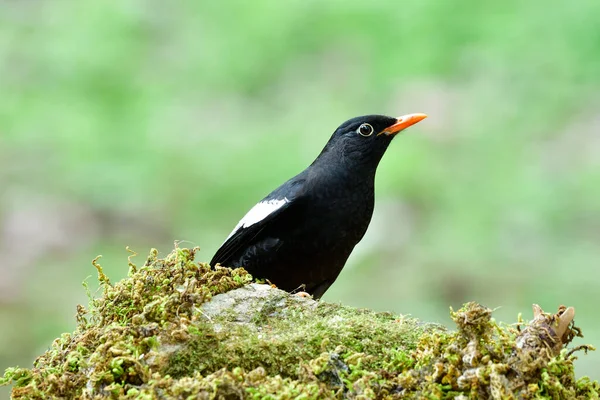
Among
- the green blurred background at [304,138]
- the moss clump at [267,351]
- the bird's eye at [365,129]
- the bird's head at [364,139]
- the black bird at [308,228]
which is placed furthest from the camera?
the green blurred background at [304,138]

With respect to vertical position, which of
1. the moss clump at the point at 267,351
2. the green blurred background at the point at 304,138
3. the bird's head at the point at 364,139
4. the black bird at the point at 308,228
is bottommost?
the moss clump at the point at 267,351

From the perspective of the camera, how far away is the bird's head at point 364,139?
5301mm

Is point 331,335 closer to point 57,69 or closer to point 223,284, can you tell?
point 223,284

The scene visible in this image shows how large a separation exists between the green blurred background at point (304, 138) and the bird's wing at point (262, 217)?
10.1 ft

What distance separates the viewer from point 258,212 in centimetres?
512

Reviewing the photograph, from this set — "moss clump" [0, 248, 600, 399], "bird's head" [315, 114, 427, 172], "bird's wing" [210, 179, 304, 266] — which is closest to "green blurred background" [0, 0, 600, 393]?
"bird's head" [315, 114, 427, 172]

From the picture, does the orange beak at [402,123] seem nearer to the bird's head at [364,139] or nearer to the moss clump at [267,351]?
the bird's head at [364,139]

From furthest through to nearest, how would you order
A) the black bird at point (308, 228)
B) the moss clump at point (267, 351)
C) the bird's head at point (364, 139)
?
the bird's head at point (364, 139) → the black bird at point (308, 228) → the moss clump at point (267, 351)

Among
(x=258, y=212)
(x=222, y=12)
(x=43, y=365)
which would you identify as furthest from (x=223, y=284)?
(x=222, y=12)

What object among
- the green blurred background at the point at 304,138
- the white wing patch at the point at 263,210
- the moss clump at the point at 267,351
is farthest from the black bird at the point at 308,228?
the green blurred background at the point at 304,138

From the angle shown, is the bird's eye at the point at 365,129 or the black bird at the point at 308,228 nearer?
the black bird at the point at 308,228

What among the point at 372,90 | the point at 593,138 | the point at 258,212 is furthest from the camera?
the point at 372,90

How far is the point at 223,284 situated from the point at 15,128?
800 centimetres

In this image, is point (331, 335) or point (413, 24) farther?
point (413, 24)
